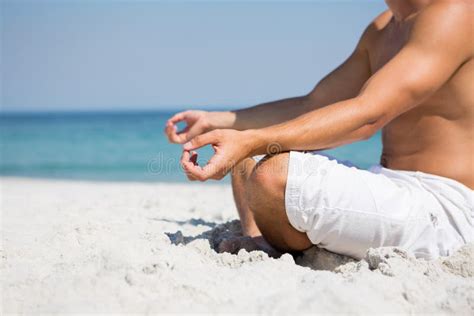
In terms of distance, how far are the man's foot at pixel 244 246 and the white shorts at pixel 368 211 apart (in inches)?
8.2

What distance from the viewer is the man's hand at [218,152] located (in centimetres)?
177

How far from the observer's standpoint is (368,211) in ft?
6.02

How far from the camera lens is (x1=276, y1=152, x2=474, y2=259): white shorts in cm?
183

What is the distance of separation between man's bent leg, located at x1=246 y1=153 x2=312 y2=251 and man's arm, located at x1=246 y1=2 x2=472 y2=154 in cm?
7

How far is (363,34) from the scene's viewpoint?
279 centimetres

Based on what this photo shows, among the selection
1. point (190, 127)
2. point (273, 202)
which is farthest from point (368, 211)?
point (190, 127)

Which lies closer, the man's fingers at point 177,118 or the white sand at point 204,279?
the white sand at point 204,279

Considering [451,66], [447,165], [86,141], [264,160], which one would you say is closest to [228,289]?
[264,160]

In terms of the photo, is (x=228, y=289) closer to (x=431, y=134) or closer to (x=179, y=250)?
(x=179, y=250)

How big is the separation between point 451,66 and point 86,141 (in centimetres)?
1833

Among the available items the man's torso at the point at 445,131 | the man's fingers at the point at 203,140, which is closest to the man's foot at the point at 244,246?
the man's fingers at the point at 203,140

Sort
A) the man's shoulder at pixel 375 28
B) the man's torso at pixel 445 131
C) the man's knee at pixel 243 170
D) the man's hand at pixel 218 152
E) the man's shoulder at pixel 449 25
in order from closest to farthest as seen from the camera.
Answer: the man's hand at pixel 218 152 → the man's shoulder at pixel 449 25 → the man's torso at pixel 445 131 → the man's knee at pixel 243 170 → the man's shoulder at pixel 375 28

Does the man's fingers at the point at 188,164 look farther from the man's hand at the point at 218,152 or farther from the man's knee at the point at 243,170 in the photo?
the man's knee at the point at 243,170

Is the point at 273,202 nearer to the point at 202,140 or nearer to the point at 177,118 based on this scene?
the point at 202,140
